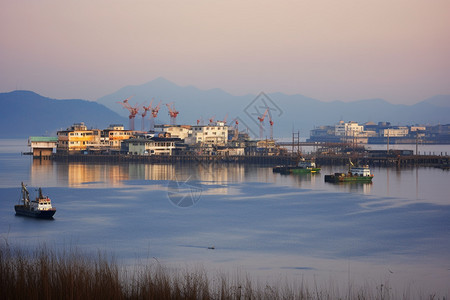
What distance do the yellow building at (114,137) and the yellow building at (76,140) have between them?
2.60ft

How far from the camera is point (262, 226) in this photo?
79.3ft

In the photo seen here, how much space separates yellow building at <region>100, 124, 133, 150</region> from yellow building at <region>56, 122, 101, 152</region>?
2.60ft

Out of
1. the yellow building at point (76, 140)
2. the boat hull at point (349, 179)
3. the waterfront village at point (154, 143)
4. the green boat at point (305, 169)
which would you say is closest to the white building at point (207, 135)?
the waterfront village at point (154, 143)

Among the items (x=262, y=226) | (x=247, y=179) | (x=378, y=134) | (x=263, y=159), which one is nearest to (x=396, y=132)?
(x=378, y=134)

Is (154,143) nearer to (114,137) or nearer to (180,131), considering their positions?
(114,137)

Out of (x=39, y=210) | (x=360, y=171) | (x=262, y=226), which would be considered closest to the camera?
(x=262, y=226)

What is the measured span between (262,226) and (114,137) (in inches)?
2024

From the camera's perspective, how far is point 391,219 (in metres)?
26.0

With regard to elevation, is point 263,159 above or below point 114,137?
below

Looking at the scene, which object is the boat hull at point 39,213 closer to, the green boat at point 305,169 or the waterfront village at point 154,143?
the green boat at point 305,169

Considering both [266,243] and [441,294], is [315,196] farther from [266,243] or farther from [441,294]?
[441,294]

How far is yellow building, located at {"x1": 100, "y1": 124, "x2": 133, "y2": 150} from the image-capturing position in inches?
2834

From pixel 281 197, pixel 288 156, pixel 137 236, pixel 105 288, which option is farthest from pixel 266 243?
pixel 288 156

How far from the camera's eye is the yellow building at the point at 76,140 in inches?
2766
